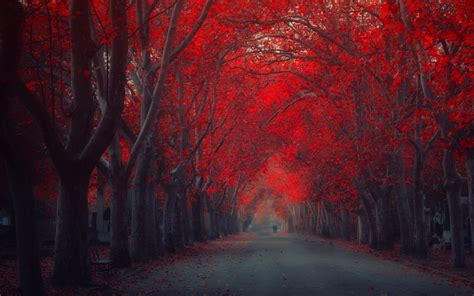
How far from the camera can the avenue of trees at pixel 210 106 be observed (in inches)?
533

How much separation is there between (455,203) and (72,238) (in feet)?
41.2

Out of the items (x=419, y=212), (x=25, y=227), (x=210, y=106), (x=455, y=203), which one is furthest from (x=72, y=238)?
(x=210, y=106)

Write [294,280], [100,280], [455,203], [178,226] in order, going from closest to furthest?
1. [294,280]
2. [100,280]
3. [455,203]
4. [178,226]

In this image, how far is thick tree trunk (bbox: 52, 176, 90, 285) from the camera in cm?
1445

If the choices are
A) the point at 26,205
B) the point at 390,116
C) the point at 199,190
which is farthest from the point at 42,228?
the point at 26,205

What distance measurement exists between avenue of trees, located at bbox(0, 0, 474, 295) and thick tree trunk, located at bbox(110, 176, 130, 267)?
5 centimetres

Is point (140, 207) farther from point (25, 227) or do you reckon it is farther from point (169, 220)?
point (25, 227)

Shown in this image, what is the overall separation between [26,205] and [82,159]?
9.84 feet

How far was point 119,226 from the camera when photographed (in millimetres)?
20812

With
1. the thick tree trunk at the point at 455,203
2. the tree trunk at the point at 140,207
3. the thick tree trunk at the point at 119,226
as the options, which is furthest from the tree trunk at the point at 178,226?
the thick tree trunk at the point at 455,203

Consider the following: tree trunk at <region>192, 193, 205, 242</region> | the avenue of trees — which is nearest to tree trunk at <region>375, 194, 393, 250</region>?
→ the avenue of trees

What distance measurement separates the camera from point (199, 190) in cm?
4544

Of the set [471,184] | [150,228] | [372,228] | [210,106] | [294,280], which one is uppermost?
[210,106]

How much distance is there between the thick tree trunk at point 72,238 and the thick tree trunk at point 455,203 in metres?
12.1
